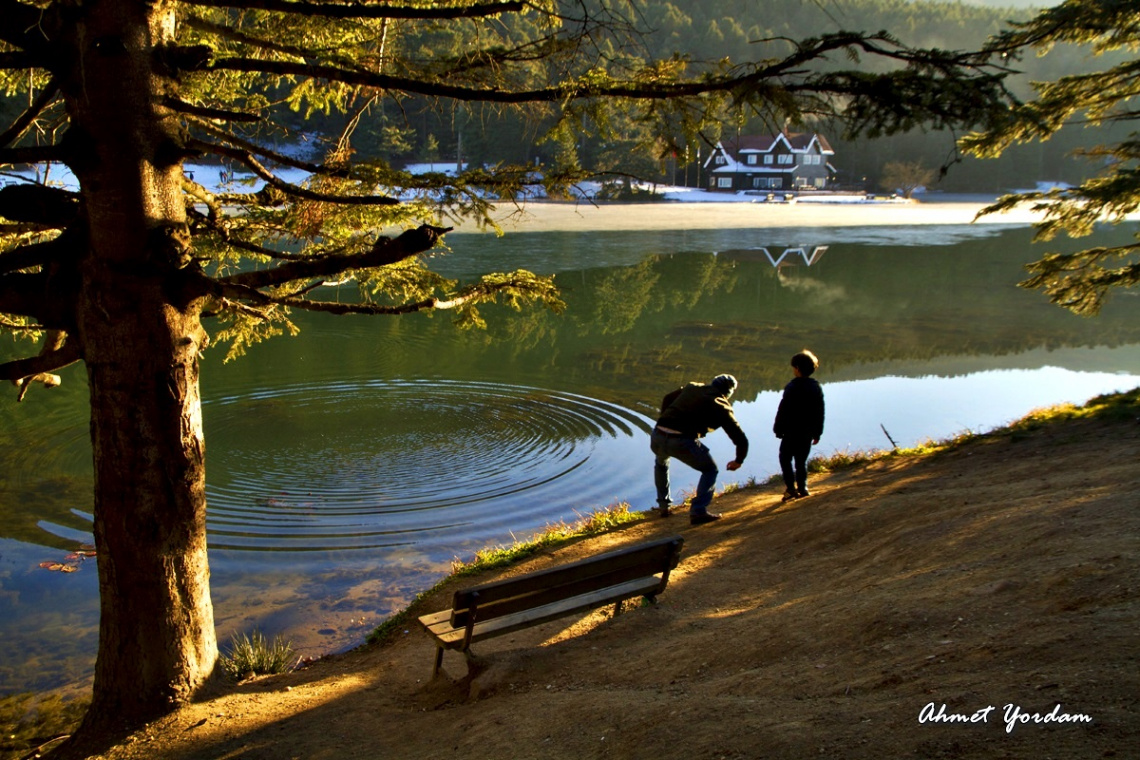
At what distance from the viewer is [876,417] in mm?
17172

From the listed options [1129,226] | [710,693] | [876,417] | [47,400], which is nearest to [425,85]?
[710,693]

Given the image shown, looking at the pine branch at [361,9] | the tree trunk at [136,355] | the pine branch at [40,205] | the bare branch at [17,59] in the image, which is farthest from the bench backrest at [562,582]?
the bare branch at [17,59]

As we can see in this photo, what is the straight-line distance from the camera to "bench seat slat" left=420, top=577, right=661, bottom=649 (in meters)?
6.05

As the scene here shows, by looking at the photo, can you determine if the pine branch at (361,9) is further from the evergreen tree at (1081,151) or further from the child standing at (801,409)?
the evergreen tree at (1081,151)

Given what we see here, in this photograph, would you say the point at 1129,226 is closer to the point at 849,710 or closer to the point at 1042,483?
the point at 1042,483

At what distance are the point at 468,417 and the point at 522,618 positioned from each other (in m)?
10.4

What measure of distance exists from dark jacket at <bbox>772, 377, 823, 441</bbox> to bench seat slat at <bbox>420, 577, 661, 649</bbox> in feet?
10.5

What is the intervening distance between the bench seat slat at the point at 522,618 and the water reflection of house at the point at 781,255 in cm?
3541

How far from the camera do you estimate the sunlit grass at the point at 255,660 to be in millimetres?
7453

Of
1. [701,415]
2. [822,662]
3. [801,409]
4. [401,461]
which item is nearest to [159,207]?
[822,662]

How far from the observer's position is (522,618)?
620 centimetres

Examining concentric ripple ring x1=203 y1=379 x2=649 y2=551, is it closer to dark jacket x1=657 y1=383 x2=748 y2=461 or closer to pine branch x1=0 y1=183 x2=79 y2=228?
dark jacket x1=657 y1=383 x2=748 y2=461

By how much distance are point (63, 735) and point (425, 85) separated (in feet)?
17.3

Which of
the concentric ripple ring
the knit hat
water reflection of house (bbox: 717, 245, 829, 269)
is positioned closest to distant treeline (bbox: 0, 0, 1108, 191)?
water reflection of house (bbox: 717, 245, 829, 269)
